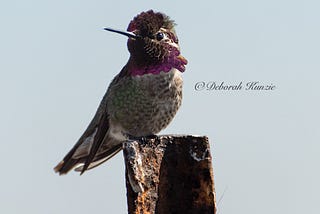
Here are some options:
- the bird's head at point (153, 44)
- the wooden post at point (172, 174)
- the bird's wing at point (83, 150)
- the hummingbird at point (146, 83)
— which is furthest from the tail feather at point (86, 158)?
the wooden post at point (172, 174)

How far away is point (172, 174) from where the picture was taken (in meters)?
2.94

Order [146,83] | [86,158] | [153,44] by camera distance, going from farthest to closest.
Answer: [86,158]
[146,83]
[153,44]

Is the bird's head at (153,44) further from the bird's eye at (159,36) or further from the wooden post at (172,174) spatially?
the wooden post at (172,174)

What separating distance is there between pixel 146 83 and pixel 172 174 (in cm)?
250

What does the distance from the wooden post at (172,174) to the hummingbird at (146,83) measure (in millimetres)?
2194

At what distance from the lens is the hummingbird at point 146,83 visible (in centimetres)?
526

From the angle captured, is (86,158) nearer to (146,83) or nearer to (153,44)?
(146,83)

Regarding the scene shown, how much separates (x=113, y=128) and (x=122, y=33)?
1.00 meters

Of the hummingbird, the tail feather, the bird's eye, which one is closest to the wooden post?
the hummingbird

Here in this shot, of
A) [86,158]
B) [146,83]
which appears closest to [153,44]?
[146,83]

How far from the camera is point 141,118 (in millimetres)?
5508

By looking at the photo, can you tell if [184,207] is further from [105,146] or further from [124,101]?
[105,146]

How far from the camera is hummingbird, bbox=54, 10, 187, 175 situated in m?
5.26

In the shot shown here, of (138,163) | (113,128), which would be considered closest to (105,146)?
(113,128)
